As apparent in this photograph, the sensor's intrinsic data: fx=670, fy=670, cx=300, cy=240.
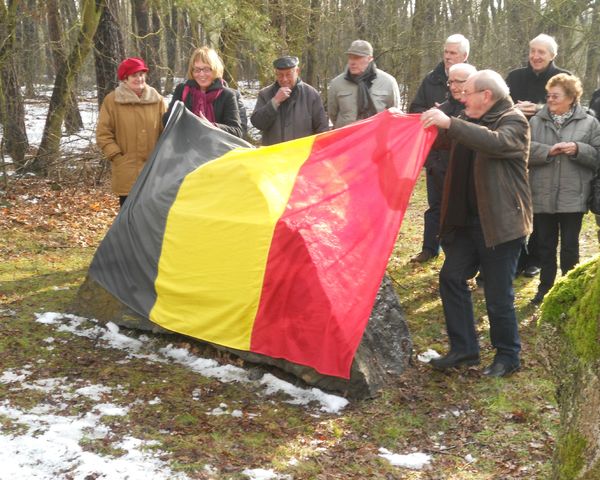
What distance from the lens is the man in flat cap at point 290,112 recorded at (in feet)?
21.4

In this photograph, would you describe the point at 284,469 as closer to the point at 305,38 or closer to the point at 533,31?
the point at 305,38

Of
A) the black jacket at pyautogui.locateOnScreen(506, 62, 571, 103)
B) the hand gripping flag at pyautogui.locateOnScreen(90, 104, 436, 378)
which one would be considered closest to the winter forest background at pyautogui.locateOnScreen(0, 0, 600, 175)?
the hand gripping flag at pyautogui.locateOnScreen(90, 104, 436, 378)

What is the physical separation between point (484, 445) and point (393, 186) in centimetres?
176

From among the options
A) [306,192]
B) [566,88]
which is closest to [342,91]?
[566,88]

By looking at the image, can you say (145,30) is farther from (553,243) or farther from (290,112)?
(553,243)

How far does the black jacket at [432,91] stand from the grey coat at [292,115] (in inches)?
39.6

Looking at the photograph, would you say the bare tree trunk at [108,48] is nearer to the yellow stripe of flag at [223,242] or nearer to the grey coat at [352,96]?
the grey coat at [352,96]

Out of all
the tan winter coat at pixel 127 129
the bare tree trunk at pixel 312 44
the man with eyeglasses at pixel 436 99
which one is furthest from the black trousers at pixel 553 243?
the bare tree trunk at pixel 312 44

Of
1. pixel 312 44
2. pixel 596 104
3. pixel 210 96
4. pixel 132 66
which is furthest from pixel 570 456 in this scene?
pixel 312 44

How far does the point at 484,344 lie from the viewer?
5492mm

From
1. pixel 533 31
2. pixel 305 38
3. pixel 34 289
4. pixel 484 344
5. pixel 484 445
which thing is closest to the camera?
pixel 484 445

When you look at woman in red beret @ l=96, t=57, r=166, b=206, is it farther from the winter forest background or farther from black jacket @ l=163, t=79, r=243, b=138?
the winter forest background

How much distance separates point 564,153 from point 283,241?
9.27ft

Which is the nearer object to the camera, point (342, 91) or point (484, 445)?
point (484, 445)
